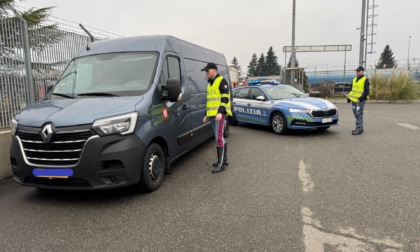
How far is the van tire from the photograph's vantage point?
4145 mm

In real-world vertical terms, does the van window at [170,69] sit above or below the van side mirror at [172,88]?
above

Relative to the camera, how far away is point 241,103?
33.2 ft

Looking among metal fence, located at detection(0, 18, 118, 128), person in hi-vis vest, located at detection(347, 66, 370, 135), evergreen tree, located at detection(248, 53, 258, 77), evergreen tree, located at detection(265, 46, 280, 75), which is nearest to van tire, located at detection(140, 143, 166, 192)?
metal fence, located at detection(0, 18, 118, 128)

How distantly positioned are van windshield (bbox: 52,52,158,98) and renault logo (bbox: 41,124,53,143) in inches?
35.6

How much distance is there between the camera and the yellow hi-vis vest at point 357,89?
331 inches

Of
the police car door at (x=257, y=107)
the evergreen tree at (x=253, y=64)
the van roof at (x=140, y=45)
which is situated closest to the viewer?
the van roof at (x=140, y=45)

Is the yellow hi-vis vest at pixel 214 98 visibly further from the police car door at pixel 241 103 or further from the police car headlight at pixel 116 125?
the police car door at pixel 241 103

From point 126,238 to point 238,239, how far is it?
3.76 feet

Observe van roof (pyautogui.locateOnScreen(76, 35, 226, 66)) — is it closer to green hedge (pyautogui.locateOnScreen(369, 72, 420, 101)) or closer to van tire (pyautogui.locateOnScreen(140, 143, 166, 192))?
→ van tire (pyautogui.locateOnScreen(140, 143, 166, 192))

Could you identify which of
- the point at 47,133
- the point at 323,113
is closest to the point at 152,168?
the point at 47,133

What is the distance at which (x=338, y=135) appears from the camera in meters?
8.33

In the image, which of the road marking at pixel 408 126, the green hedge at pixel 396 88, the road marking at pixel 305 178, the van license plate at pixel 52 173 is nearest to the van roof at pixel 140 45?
the van license plate at pixel 52 173

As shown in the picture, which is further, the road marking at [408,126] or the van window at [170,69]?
the road marking at [408,126]

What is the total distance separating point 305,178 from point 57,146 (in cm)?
358
